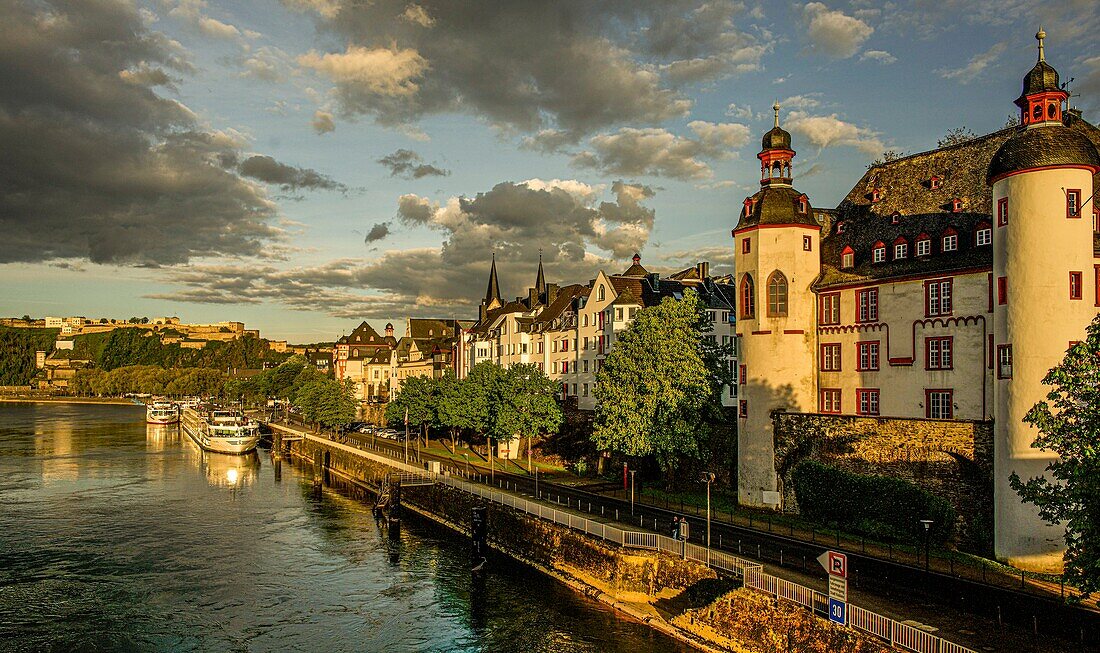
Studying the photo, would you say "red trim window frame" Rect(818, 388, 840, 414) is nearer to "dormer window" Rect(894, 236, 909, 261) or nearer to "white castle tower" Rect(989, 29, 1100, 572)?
"dormer window" Rect(894, 236, 909, 261)

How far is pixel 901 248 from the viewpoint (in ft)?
191

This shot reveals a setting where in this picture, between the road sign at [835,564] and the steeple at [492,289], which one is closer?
the road sign at [835,564]

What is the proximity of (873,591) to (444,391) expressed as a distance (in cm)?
7522

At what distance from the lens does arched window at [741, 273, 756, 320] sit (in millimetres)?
62500

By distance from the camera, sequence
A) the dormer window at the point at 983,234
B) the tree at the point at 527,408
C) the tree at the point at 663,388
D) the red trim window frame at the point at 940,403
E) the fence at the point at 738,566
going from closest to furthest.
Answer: the fence at the point at 738,566, the dormer window at the point at 983,234, the red trim window frame at the point at 940,403, the tree at the point at 663,388, the tree at the point at 527,408

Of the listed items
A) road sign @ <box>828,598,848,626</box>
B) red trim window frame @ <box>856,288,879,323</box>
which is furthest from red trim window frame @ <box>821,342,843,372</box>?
road sign @ <box>828,598,848,626</box>

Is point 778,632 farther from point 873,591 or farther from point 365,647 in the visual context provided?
point 365,647

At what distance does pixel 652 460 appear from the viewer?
256 feet

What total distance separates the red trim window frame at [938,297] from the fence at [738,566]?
2446 centimetres

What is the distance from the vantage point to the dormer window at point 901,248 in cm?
5788

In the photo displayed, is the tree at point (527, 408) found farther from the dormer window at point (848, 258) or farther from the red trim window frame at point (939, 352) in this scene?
the red trim window frame at point (939, 352)

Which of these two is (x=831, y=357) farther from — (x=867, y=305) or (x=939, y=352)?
(x=939, y=352)

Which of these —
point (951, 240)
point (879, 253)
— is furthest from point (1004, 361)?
point (879, 253)

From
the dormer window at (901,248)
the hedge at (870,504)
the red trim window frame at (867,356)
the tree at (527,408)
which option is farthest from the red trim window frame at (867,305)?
the tree at (527,408)
